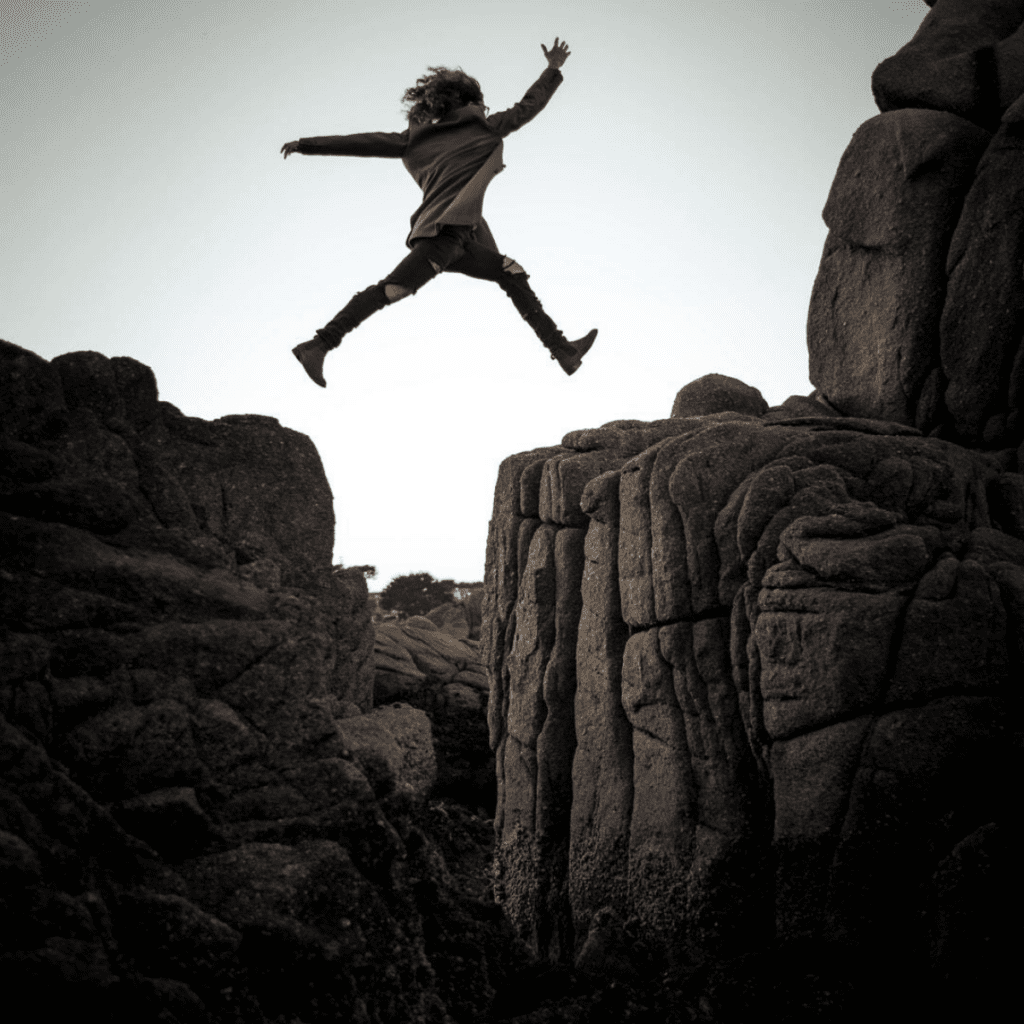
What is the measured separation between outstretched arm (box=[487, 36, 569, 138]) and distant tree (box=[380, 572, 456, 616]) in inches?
874

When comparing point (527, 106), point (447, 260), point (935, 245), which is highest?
point (527, 106)

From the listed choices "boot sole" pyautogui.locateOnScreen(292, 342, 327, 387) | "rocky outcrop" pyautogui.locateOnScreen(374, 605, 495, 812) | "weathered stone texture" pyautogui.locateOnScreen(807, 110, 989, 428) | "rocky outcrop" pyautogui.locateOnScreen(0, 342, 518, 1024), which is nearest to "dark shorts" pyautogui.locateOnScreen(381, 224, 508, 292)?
"boot sole" pyautogui.locateOnScreen(292, 342, 327, 387)

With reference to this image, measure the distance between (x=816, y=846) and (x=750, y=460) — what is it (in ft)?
11.5

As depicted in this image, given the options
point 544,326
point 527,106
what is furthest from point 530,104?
point 544,326

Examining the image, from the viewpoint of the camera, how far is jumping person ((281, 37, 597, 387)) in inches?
351

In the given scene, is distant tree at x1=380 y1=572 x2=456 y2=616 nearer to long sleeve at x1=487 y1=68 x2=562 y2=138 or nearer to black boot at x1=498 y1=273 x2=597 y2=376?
black boot at x1=498 y1=273 x2=597 y2=376

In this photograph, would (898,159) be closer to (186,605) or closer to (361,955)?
(186,605)

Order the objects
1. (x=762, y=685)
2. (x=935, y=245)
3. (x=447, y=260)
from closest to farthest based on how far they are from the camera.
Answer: (x=762, y=685) < (x=447, y=260) < (x=935, y=245)

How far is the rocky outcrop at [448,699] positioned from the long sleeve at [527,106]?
28.7ft

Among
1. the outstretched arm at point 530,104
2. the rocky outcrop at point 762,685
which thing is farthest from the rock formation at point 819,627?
the outstretched arm at point 530,104

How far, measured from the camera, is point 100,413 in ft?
19.7

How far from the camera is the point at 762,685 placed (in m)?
7.81

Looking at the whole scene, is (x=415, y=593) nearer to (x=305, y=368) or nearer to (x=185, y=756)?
(x=305, y=368)

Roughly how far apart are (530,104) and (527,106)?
37 millimetres
